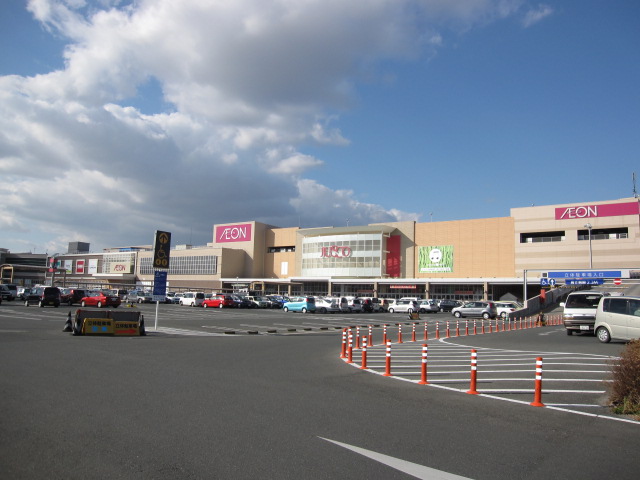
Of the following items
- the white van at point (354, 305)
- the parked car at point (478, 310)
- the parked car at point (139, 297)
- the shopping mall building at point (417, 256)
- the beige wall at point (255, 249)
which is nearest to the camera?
the parked car at point (478, 310)

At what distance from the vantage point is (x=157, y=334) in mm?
22078

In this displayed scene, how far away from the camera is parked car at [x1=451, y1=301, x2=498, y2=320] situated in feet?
142

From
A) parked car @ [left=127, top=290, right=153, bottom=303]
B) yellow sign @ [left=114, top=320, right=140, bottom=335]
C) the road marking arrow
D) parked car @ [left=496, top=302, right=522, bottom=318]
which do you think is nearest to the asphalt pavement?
the road marking arrow

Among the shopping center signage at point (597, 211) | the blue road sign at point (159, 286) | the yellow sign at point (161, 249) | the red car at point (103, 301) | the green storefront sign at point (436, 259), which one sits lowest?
the red car at point (103, 301)

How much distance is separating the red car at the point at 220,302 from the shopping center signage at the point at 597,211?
4760 cm

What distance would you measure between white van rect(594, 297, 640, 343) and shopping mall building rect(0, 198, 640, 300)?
84.7ft

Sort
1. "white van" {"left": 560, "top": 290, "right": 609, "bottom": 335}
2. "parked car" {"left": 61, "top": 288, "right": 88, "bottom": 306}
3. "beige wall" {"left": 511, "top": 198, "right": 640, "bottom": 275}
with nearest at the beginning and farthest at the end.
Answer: "white van" {"left": 560, "top": 290, "right": 609, "bottom": 335}
"parked car" {"left": 61, "top": 288, "right": 88, "bottom": 306}
"beige wall" {"left": 511, "top": 198, "right": 640, "bottom": 275}

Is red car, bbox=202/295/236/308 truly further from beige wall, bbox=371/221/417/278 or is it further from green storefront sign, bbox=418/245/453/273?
green storefront sign, bbox=418/245/453/273

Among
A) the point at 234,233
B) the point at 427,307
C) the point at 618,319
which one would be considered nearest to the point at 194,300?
the point at 427,307

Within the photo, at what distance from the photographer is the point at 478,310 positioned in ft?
142

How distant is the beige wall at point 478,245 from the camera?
74625mm

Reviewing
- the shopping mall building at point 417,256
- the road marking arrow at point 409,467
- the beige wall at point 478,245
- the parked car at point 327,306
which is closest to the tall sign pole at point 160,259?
the road marking arrow at point 409,467

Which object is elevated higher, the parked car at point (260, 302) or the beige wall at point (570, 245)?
the beige wall at point (570, 245)

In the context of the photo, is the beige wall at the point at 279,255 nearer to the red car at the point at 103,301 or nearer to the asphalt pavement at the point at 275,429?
the red car at the point at 103,301
